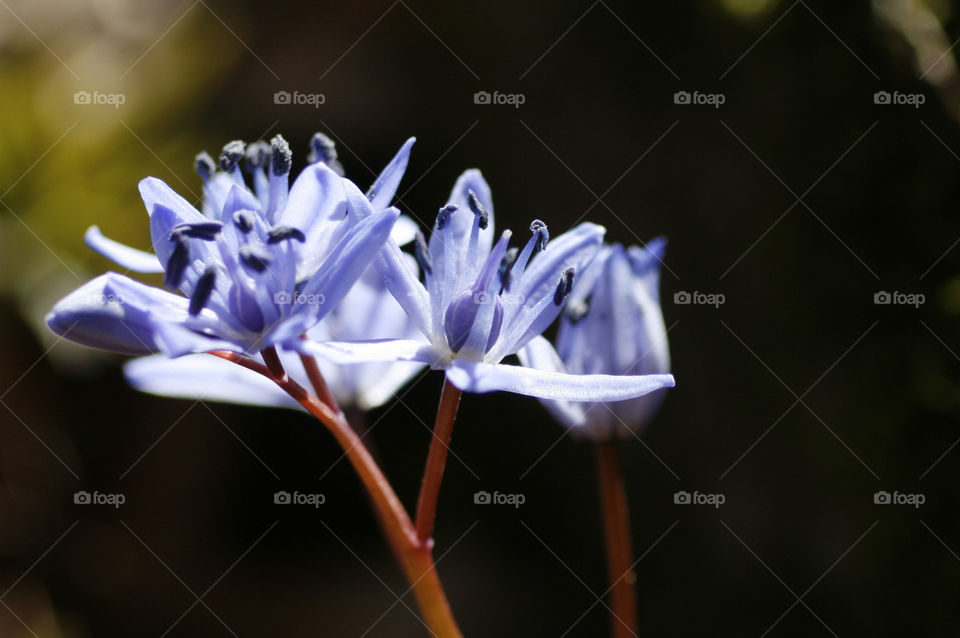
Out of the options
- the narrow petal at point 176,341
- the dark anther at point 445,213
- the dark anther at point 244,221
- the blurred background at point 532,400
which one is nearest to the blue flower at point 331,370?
the dark anther at point 445,213

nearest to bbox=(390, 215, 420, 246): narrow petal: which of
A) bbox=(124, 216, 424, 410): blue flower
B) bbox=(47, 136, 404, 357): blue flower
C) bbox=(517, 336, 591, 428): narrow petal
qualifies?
bbox=(124, 216, 424, 410): blue flower

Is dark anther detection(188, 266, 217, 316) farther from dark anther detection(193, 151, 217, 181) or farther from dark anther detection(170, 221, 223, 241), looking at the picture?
dark anther detection(193, 151, 217, 181)

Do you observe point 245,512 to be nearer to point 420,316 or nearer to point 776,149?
point 420,316

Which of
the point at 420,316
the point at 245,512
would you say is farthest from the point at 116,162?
the point at 420,316

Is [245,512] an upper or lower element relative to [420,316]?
lower

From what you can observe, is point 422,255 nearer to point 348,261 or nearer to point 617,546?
point 348,261

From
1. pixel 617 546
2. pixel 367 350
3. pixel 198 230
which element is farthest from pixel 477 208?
pixel 617 546

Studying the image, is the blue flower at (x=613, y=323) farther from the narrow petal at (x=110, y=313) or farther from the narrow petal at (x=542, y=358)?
the narrow petal at (x=110, y=313)
